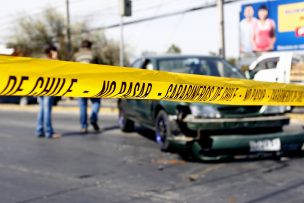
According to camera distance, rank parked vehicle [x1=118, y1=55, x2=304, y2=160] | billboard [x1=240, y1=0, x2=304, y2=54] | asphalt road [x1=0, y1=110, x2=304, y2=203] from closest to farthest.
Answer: asphalt road [x1=0, y1=110, x2=304, y2=203]
parked vehicle [x1=118, y1=55, x2=304, y2=160]
billboard [x1=240, y1=0, x2=304, y2=54]

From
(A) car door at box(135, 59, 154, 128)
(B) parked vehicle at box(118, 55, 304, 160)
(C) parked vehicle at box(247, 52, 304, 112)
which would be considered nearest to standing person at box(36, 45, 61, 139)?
(A) car door at box(135, 59, 154, 128)

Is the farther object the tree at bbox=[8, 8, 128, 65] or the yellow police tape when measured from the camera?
the tree at bbox=[8, 8, 128, 65]

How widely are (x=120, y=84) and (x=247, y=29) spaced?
1871 centimetres

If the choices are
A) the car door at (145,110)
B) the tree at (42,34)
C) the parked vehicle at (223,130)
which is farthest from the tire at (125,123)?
the tree at (42,34)

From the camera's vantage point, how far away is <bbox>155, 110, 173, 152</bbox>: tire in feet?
24.3

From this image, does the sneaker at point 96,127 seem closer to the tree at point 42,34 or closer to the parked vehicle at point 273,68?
the parked vehicle at point 273,68

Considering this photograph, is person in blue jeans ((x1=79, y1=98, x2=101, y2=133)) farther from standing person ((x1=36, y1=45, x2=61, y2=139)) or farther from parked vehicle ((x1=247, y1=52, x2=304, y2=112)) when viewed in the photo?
parked vehicle ((x1=247, y1=52, x2=304, y2=112))

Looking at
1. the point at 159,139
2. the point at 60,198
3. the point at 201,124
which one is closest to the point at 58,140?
the point at 159,139

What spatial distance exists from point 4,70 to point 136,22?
25.6m

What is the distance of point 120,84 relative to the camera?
3.39 m

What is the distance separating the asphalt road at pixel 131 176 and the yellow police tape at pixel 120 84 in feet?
3.74

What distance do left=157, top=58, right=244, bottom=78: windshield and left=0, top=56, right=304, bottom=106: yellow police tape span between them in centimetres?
354

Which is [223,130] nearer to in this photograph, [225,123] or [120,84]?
[225,123]

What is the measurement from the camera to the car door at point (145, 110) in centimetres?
834
